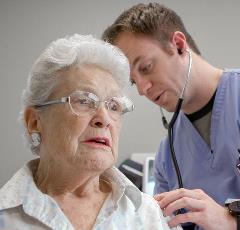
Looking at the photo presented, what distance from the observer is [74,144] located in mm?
938

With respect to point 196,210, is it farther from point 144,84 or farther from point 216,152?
point 144,84

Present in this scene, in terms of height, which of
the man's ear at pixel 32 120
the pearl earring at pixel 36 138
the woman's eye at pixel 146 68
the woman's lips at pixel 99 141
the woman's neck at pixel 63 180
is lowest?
the woman's neck at pixel 63 180

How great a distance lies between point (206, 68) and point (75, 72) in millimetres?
610

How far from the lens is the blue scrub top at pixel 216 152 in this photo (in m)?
1.26

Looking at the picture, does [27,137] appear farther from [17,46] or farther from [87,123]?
[17,46]

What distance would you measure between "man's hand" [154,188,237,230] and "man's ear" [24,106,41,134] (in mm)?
423

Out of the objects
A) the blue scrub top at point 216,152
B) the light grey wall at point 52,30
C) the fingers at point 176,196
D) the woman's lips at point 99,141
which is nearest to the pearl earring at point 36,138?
the woman's lips at point 99,141

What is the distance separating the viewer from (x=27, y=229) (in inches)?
34.3

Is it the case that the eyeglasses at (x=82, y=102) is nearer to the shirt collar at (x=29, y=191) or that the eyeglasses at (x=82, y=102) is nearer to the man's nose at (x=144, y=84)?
the shirt collar at (x=29, y=191)

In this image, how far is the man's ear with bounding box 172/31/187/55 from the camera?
4.39 ft

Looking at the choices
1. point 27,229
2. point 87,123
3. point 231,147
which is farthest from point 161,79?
point 27,229

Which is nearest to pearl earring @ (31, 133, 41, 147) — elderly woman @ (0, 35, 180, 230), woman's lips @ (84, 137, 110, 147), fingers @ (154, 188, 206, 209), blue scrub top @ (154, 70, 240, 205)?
elderly woman @ (0, 35, 180, 230)

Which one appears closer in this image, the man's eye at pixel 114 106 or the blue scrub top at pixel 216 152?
the man's eye at pixel 114 106

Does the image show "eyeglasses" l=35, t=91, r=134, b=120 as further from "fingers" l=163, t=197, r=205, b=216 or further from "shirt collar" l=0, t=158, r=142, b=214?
"fingers" l=163, t=197, r=205, b=216
